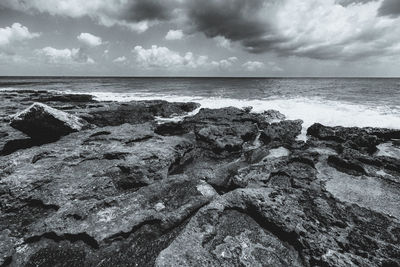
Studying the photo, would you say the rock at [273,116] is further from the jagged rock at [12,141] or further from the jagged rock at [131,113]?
the jagged rock at [12,141]

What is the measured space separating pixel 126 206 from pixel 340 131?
986cm

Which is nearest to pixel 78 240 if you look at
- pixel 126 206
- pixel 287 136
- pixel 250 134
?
pixel 126 206

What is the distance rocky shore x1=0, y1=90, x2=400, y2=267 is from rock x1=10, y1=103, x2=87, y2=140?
0.04 m

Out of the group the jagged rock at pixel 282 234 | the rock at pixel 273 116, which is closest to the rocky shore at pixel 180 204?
the jagged rock at pixel 282 234

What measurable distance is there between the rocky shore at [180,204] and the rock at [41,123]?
4 cm

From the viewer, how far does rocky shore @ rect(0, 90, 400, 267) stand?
382 centimetres

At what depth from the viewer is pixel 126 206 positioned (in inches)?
190

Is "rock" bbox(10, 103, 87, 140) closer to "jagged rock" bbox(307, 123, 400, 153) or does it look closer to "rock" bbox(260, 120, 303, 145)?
Answer: "rock" bbox(260, 120, 303, 145)

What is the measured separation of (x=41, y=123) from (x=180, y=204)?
22.9 ft

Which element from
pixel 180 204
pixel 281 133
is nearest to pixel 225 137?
pixel 281 133

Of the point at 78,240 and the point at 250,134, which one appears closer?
the point at 78,240

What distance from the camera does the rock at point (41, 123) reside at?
8781mm

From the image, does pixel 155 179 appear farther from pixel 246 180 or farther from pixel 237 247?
pixel 237 247

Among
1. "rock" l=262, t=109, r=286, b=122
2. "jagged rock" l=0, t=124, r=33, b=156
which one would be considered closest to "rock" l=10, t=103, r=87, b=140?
"jagged rock" l=0, t=124, r=33, b=156
